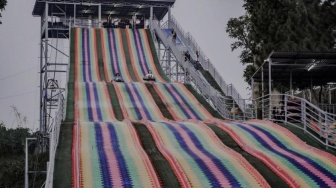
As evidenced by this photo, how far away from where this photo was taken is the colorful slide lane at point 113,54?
34888 mm

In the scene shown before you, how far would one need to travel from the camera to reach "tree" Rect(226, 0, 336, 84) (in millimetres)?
29422

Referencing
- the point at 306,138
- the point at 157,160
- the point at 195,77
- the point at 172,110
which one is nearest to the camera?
the point at 157,160

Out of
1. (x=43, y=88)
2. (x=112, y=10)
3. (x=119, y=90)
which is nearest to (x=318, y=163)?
(x=119, y=90)

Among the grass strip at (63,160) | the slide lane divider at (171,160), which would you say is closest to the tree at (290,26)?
the slide lane divider at (171,160)

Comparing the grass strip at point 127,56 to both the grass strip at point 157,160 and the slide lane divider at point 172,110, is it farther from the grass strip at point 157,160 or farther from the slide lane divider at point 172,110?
the grass strip at point 157,160

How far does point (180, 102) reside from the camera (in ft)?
92.5

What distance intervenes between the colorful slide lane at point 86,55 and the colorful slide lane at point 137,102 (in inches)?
139

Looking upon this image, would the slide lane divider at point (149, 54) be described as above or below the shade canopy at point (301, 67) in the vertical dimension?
above

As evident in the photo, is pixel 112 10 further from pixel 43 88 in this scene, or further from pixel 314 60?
pixel 314 60

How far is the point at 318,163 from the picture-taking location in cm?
1509

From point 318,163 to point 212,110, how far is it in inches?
472

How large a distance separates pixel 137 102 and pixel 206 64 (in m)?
10.0

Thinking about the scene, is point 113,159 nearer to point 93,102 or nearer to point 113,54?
point 93,102

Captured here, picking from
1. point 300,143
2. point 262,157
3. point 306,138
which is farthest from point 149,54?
point 262,157
